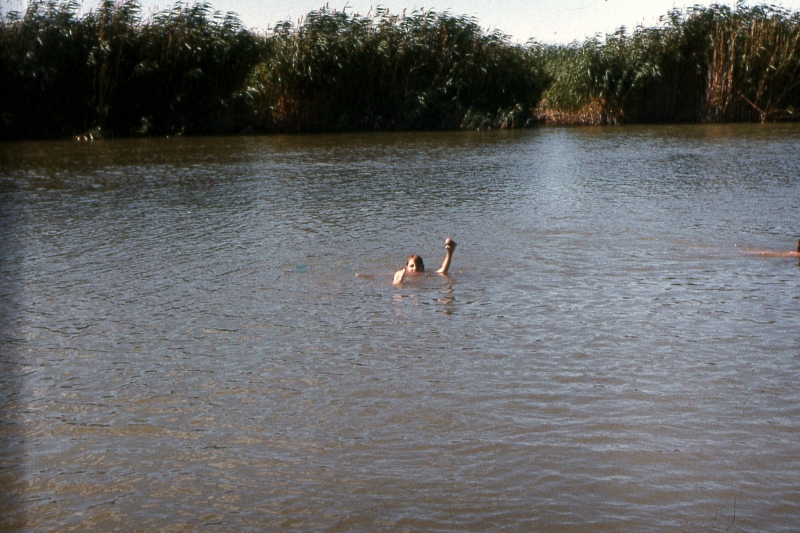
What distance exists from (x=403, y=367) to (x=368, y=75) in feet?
77.4

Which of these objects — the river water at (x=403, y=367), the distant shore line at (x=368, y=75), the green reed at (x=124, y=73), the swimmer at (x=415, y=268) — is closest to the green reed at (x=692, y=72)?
the distant shore line at (x=368, y=75)

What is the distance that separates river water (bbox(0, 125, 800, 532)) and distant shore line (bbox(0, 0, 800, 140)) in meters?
14.3

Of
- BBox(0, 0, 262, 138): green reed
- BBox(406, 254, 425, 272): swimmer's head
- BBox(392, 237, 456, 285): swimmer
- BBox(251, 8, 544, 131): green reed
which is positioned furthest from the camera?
BBox(251, 8, 544, 131): green reed

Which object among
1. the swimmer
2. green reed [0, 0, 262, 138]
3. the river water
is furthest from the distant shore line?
the swimmer

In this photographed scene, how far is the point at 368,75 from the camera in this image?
28.2m

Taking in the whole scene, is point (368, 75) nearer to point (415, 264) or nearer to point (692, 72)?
point (692, 72)

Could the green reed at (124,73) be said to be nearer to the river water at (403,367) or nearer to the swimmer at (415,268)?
the river water at (403,367)

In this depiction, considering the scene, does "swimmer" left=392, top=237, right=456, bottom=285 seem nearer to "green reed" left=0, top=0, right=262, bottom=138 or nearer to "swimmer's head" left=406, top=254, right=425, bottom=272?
"swimmer's head" left=406, top=254, right=425, bottom=272

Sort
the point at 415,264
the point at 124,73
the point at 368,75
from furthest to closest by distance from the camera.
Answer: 1. the point at 368,75
2. the point at 124,73
3. the point at 415,264

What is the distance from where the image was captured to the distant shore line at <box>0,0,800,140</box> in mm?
25766

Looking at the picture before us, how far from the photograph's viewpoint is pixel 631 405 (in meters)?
4.82

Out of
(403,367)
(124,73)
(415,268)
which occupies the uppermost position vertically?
(124,73)

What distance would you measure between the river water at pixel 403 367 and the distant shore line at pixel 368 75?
14.3 m

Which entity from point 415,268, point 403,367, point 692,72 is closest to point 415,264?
point 415,268
